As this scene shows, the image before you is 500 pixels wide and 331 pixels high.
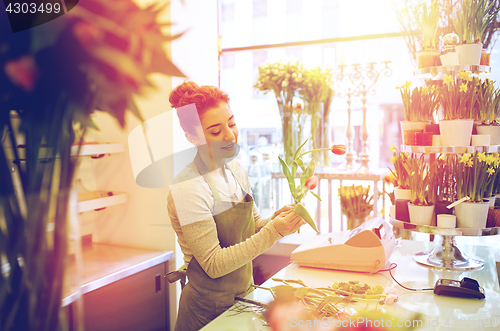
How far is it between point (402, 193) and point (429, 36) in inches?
24.9

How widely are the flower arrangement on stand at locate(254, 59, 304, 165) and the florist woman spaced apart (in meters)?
0.91

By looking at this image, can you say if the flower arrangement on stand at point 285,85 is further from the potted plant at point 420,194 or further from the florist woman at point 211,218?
the florist woman at point 211,218

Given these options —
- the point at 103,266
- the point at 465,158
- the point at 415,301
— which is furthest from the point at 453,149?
the point at 103,266

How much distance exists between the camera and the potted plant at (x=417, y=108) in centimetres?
141

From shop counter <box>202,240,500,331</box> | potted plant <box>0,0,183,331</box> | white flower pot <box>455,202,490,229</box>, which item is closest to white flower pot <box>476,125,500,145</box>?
white flower pot <box>455,202,490,229</box>

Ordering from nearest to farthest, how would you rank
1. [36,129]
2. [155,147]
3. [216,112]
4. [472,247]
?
1. [36,129]
2. [155,147]
3. [216,112]
4. [472,247]

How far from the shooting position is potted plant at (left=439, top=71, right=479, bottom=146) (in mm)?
1316

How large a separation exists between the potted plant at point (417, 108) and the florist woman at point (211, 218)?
61 cm

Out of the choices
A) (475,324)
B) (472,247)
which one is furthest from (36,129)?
(472,247)

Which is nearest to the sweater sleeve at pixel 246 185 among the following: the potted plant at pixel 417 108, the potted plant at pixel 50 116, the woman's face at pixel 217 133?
the woman's face at pixel 217 133

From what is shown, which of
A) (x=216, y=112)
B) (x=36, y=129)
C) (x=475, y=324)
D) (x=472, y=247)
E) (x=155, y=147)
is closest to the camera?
(x=36, y=129)

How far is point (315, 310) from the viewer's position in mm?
945

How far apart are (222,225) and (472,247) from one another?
4.10 feet

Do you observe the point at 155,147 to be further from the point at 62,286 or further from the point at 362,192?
the point at 362,192
